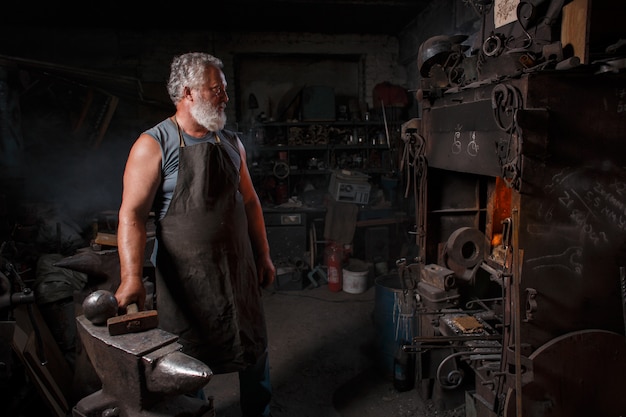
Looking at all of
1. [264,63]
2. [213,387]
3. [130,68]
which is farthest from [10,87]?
[213,387]

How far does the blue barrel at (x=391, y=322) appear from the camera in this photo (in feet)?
11.8

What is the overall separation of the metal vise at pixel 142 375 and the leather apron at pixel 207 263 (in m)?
0.74

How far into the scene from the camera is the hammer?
156cm

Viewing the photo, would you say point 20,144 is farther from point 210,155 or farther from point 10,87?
point 210,155

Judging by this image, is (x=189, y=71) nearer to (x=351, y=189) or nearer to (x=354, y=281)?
(x=354, y=281)

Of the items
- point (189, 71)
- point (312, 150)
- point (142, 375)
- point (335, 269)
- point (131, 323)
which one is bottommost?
point (335, 269)

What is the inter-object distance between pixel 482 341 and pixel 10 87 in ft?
21.9

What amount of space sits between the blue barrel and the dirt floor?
0.09 m

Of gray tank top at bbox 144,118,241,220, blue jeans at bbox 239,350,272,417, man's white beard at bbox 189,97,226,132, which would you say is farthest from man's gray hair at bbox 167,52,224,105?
blue jeans at bbox 239,350,272,417

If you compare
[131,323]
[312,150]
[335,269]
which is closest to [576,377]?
[131,323]

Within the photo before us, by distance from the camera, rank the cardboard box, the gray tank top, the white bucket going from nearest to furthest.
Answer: the gray tank top
the white bucket
the cardboard box

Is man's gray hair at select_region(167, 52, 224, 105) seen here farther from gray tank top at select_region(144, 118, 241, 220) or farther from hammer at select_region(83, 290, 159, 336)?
hammer at select_region(83, 290, 159, 336)

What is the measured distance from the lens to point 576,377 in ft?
7.38

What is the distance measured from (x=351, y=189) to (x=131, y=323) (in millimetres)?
5468
